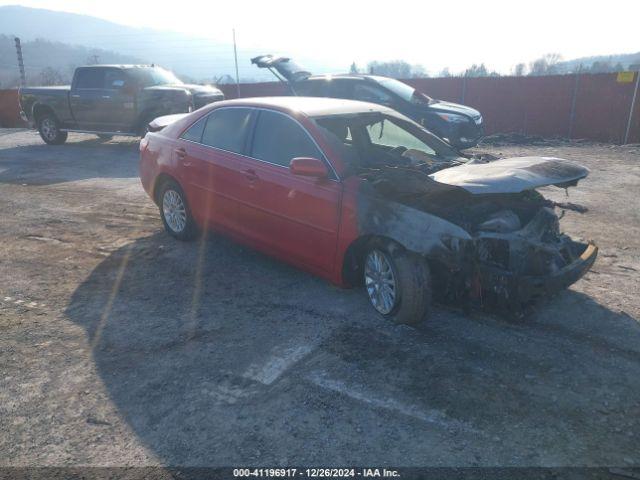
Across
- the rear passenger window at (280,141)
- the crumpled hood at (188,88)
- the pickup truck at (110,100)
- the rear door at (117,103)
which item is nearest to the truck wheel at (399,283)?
the rear passenger window at (280,141)

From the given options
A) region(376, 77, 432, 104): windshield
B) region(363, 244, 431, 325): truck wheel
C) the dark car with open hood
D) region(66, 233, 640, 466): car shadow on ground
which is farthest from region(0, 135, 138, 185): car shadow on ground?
region(363, 244, 431, 325): truck wheel

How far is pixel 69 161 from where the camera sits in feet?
38.5

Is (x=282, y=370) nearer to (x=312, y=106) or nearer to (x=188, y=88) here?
(x=312, y=106)

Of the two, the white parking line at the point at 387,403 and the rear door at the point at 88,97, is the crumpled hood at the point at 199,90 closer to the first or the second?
the rear door at the point at 88,97

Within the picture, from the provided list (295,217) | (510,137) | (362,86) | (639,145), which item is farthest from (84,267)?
(639,145)

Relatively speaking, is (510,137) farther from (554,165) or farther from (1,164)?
(1,164)

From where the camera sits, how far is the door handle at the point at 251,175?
4.74 m

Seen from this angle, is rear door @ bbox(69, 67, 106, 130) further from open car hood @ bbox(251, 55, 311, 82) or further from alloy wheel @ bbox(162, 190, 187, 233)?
alloy wheel @ bbox(162, 190, 187, 233)

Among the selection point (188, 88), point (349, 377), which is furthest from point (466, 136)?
point (349, 377)

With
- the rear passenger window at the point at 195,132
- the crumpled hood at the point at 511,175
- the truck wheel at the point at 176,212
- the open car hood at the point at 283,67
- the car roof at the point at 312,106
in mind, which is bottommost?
the truck wheel at the point at 176,212

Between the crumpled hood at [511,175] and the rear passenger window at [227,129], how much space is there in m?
1.96

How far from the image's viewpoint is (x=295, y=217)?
443 centimetres

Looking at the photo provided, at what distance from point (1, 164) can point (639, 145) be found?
51.4 feet

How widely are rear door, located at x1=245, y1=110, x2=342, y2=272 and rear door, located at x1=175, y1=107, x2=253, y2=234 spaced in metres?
0.18
